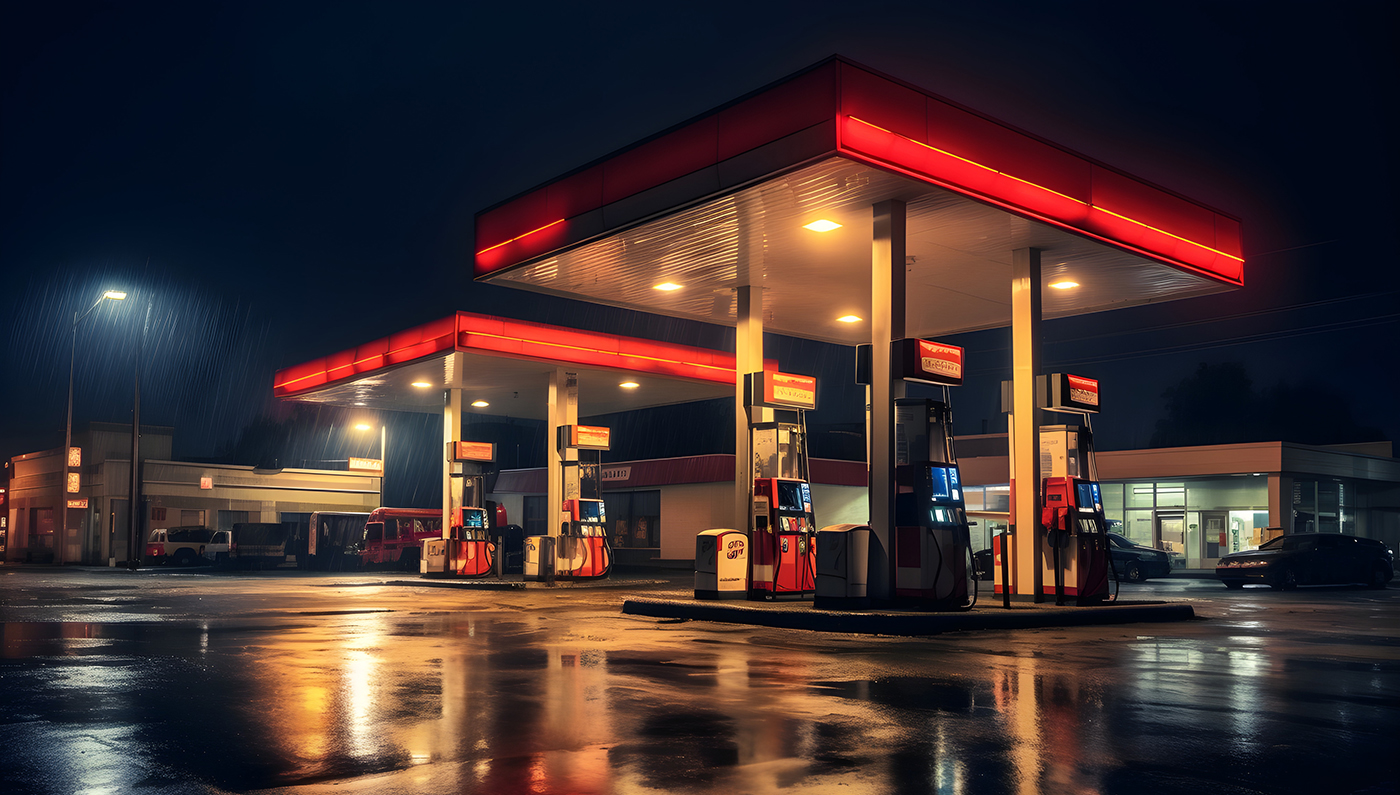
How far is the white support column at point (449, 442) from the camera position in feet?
99.2

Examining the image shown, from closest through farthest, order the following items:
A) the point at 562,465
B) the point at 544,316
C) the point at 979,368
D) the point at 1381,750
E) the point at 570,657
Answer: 1. the point at 1381,750
2. the point at 570,657
3. the point at 562,465
4. the point at 979,368
5. the point at 544,316

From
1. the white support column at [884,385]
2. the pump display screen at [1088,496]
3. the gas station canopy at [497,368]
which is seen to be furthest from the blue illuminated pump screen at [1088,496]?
the gas station canopy at [497,368]

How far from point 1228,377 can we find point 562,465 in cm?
6734

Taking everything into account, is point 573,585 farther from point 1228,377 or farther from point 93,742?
point 1228,377

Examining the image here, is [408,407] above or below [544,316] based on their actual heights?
below

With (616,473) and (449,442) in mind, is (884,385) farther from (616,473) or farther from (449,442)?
(616,473)

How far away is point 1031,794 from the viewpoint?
4.98 m

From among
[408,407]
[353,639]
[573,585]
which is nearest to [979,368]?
[408,407]

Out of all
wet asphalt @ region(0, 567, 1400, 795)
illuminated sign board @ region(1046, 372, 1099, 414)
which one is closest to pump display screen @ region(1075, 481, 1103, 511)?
illuminated sign board @ region(1046, 372, 1099, 414)

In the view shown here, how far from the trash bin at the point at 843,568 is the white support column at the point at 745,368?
283 centimetres

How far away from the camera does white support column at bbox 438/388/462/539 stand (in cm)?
3024

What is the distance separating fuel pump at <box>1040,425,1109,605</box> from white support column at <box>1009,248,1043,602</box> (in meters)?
0.22

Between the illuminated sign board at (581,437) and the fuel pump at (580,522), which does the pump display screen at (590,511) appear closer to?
the fuel pump at (580,522)

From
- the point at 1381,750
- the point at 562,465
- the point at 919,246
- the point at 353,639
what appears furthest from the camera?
the point at 562,465
